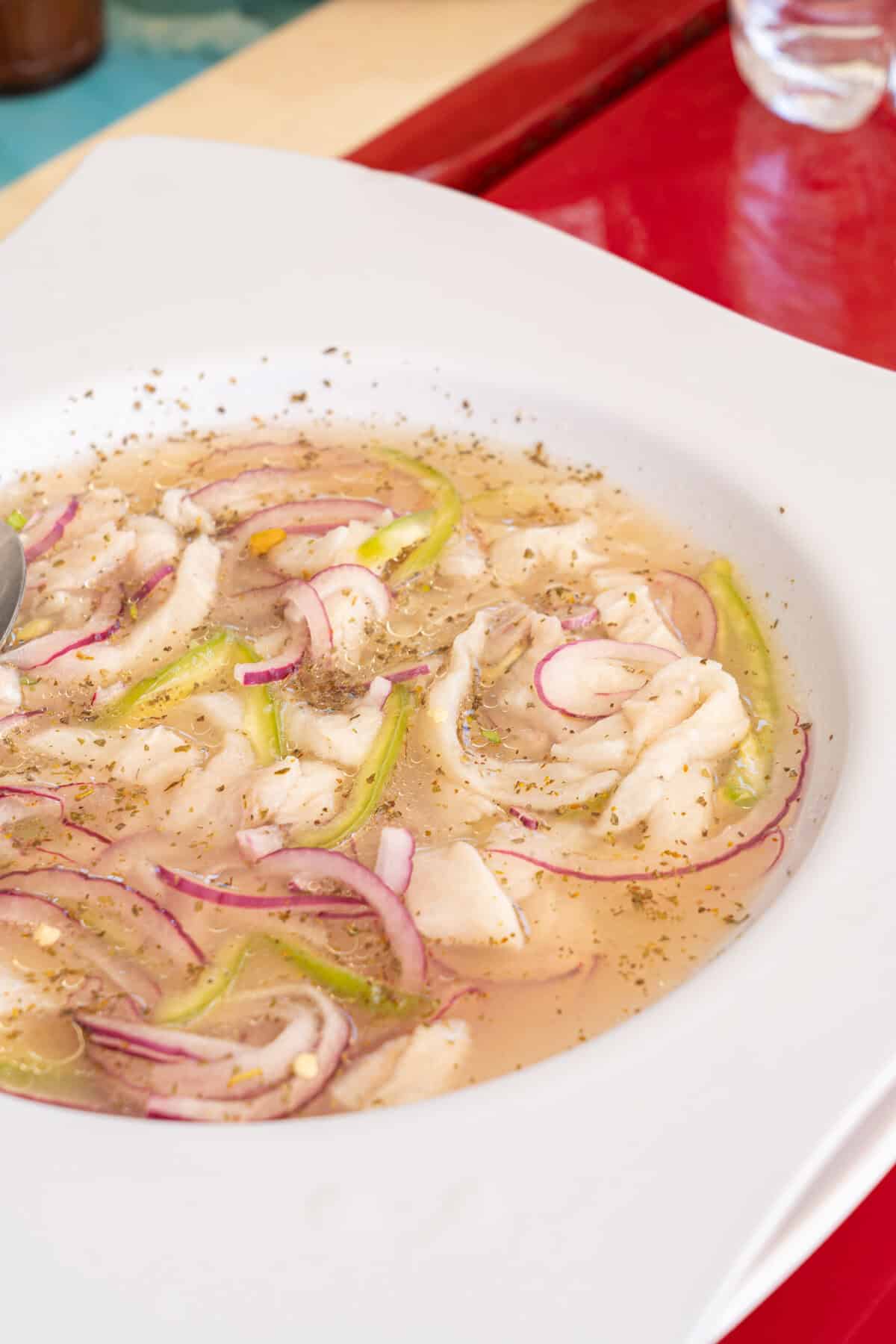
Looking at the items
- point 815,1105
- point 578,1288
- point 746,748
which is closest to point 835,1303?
point 815,1105

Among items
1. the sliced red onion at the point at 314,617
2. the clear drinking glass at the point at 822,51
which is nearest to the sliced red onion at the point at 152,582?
the sliced red onion at the point at 314,617

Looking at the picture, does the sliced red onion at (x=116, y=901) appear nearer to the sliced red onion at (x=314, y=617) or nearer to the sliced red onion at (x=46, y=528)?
the sliced red onion at (x=314, y=617)

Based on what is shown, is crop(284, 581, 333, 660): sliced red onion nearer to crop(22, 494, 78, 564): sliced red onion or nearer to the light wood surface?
crop(22, 494, 78, 564): sliced red onion

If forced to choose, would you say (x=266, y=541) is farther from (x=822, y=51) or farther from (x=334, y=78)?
(x=334, y=78)

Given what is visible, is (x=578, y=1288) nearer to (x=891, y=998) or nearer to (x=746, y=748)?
(x=891, y=998)

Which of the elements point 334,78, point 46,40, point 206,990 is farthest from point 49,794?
point 46,40

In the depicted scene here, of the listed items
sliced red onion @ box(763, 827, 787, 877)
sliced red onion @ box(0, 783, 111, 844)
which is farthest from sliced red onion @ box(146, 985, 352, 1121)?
sliced red onion @ box(763, 827, 787, 877)
